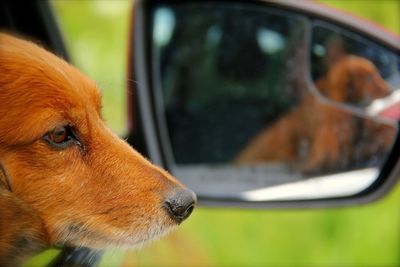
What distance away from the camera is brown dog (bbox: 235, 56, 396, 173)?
2.44 meters

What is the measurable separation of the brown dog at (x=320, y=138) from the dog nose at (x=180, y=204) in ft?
3.58

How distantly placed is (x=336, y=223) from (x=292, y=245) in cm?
39

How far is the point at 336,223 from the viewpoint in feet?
17.4

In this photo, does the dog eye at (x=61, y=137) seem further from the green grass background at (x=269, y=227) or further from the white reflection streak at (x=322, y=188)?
the green grass background at (x=269, y=227)

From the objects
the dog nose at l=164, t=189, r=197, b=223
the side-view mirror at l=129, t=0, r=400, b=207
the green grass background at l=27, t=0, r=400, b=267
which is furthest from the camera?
the green grass background at l=27, t=0, r=400, b=267

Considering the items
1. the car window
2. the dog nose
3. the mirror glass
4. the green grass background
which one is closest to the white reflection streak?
the mirror glass

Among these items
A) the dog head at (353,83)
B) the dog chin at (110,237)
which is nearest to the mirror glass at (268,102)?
the dog head at (353,83)

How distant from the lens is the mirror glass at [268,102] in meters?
2.13

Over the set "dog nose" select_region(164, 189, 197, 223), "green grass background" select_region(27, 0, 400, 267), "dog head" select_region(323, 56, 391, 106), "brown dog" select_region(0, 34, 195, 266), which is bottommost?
"green grass background" select_region(27, 0, 400, 267)

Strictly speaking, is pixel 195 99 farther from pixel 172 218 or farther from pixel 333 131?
pixel 172 218

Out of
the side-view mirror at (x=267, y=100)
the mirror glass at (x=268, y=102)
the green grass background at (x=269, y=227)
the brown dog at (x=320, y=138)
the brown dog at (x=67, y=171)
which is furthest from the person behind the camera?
the green grass background at (x=269, y=227)

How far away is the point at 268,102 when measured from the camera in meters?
2.73

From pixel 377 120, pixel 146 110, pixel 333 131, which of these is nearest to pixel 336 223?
pixel 333 131

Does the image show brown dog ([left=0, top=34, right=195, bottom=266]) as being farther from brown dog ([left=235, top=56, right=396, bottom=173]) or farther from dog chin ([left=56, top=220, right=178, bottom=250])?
brown dog ([left=235, top=56, right=396, bottom=173])
